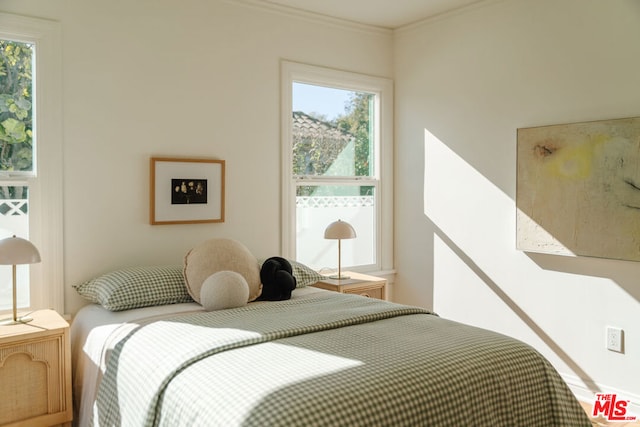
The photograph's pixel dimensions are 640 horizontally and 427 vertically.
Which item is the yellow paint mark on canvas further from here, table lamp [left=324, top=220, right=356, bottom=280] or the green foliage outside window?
the green foliage outside window

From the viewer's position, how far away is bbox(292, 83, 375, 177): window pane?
393 cm

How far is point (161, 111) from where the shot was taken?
128 inches

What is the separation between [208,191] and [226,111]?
54cm

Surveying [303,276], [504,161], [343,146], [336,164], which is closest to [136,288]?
[303,276]

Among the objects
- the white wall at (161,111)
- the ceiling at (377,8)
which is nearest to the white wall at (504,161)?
the ceiling at (377,8)

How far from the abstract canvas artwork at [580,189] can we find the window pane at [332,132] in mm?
1271

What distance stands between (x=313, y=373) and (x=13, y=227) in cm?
199

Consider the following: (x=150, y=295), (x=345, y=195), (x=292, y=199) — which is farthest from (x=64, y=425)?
(x=345, y=195)

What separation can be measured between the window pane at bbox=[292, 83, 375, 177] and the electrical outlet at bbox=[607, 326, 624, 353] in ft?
6.74

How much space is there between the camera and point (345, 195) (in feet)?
13.7

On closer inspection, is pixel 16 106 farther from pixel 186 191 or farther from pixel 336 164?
pixel 336 164

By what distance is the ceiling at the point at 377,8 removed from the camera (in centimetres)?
368

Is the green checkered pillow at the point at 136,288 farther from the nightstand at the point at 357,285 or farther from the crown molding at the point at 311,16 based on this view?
the crown molding at the point at 311,16

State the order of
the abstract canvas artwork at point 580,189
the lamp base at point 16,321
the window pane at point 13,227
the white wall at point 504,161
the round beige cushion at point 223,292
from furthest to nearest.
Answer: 1. the white wall at point 504,161
2. the abstract canvas artwork at point 580,189
3. the window pane at point 13,227
4. the round beige cushion at point 223,292
5. the lamp base at point 16,321
